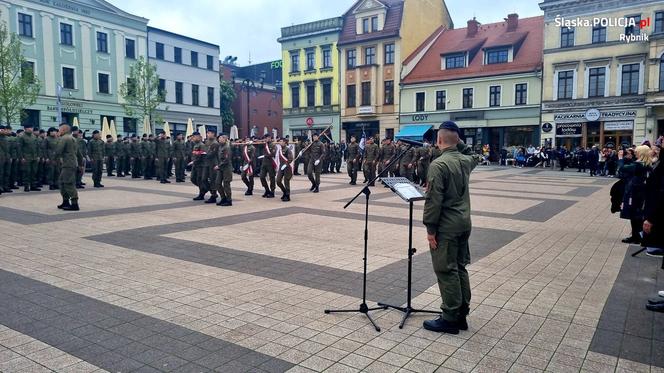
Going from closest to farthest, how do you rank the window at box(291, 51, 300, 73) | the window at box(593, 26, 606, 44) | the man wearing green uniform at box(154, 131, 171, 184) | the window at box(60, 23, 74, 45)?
the man wearing green uniform at box(154, 131, 171, 184), the window at box(593, 26, 606, 44), the window at box(60, 23, 74, 45), the window at box(291, 51, 300, 73)

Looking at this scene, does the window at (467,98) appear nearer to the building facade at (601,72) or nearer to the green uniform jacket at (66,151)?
the building facade at (601,72)

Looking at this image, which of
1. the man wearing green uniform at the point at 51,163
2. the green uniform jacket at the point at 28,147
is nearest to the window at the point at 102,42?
the man wearing green uniform at the point at 51,163

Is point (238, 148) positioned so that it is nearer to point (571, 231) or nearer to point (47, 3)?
point (571, 231)

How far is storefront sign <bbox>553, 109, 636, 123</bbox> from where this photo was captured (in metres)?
35.8

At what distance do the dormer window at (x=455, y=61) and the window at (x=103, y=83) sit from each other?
97.4 feet

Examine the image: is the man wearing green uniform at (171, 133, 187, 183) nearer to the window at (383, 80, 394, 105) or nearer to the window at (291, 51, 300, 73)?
the window at (383, 80, 394, 105)

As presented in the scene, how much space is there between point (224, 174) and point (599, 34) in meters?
34.6

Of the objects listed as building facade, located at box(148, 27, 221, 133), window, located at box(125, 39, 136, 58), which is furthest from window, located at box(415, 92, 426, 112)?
window, located at box(125, 39, 136, 58)

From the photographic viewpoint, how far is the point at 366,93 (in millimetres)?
48125

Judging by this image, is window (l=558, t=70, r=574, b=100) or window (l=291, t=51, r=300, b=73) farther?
window (l=291, t=51, r=300, b=73)

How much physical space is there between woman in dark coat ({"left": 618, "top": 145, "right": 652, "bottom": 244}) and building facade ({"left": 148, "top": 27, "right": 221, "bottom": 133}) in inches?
1641

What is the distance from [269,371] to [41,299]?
3.05 meters

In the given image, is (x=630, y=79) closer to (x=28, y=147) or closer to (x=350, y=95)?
(x=350, y=95)

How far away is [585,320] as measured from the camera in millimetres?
4938
